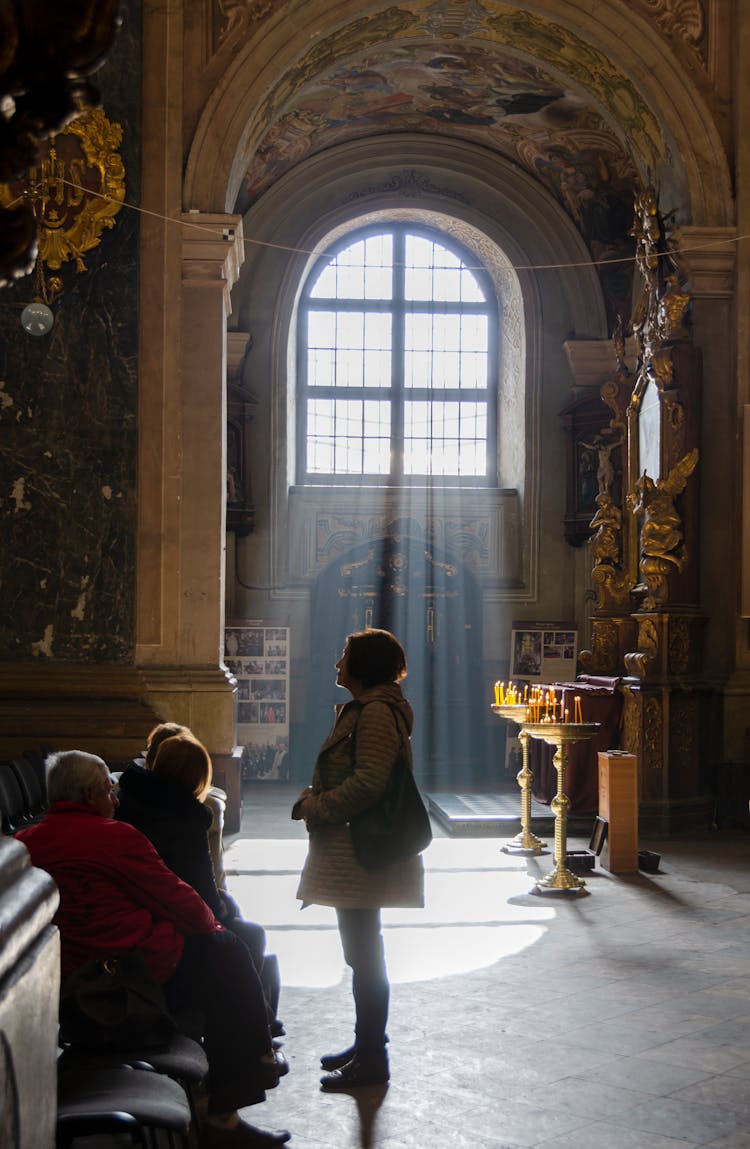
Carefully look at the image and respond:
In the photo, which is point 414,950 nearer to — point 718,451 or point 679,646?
point 679,646

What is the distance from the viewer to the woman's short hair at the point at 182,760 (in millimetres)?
4090

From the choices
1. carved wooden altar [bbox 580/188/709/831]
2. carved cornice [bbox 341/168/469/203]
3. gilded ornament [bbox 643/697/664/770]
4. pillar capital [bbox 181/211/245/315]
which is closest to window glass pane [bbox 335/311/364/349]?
carved cornice [bbox 341/168/469/203]

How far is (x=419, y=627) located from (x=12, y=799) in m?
10.6

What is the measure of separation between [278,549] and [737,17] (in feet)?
26.5

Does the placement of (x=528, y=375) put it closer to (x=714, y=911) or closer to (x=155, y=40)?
(x=155, y=40)

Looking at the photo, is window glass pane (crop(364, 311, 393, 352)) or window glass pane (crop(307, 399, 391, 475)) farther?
window glass pane (crop(364, 311, 393, 352))

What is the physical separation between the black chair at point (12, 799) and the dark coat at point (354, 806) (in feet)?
7.76

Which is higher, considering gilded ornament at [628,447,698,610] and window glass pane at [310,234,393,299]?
window glass pane at [310,234,393,299]

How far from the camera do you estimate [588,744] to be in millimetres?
11062

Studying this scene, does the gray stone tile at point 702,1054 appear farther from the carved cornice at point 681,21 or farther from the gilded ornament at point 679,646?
the carved cornice at point 681,21

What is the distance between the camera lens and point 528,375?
1698 cm

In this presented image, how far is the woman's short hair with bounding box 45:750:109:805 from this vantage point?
3725 millimetres

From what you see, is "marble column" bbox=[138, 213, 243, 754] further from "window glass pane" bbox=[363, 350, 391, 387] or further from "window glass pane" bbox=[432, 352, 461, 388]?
"window glass pane" bbox=[432, 352, 461, 388]

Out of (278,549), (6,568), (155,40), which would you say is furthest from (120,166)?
(278,549)
